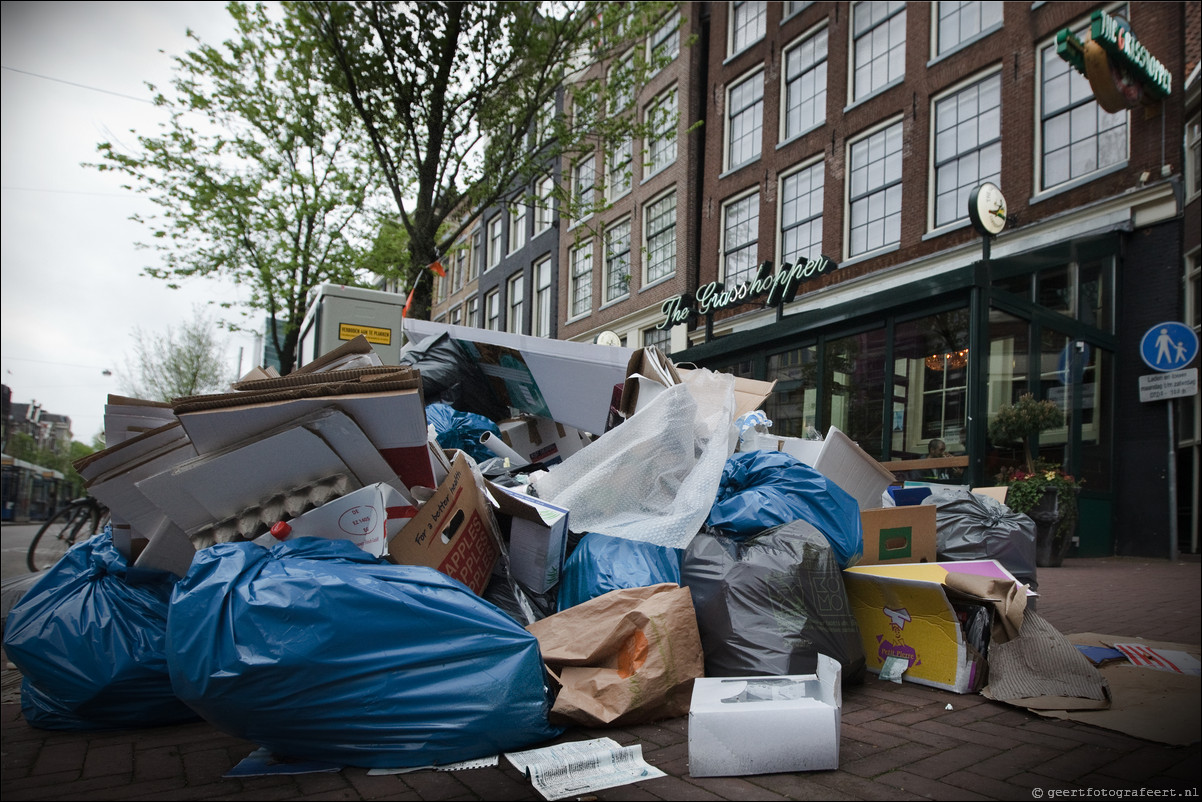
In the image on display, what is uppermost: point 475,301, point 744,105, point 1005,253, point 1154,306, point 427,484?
point 744,105

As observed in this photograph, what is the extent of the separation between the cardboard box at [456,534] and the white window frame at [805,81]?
11.2 m

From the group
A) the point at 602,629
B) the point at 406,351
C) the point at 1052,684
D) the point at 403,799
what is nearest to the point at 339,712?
the point at 403,799

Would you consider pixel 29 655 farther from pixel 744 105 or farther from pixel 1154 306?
pixel 744 105

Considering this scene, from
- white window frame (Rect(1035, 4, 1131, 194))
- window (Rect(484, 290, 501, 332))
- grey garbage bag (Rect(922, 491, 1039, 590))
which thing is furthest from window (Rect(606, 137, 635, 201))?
grey garbage bag (Rect(922, 491, 1039, 590))

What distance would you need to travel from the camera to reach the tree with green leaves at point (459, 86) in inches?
320

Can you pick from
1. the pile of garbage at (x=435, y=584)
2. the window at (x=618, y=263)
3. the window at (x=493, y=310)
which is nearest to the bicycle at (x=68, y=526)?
the pile of garbage at (x=435, y=584)

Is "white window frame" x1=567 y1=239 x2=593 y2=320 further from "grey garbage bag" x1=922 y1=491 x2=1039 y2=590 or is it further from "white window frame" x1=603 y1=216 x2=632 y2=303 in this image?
"grey garbage bag" x1=922 y1=491 x2=1039 y2=590

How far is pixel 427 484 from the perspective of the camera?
2389 millimetres

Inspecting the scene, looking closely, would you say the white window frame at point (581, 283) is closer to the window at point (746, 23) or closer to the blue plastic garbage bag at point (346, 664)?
the window at point (746, 23)

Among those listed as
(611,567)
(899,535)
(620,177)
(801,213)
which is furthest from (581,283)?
(611,567)

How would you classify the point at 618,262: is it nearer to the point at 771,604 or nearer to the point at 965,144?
the point at 965,144

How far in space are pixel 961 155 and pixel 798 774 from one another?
996cm

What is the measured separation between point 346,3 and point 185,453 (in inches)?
281

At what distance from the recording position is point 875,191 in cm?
1086
